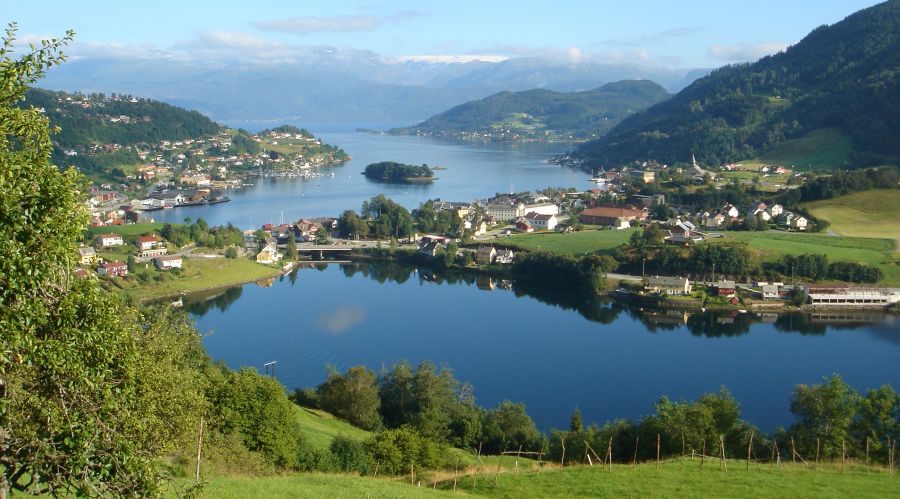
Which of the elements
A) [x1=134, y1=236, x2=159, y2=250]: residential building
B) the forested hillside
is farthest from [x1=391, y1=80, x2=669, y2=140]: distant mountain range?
[x1=134, y1=236, x2=159, y2=250]: residential building

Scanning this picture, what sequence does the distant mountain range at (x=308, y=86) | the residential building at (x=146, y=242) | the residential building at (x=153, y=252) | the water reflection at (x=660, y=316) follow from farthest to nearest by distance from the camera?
the distant mountain range at (x=308, y=86), the residential building at (x=146, y=242), the residential building at (x=153, y=252), the water reflection at (x=660, y=316)

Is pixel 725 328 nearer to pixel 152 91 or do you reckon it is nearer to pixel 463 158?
pixel 463 158

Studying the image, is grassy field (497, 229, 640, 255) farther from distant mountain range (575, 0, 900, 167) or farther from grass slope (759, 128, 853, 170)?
distant mountain range (575, 0, 900, 167)

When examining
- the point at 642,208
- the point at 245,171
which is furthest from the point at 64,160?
→ the point at 642,208

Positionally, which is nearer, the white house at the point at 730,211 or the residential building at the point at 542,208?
the white house at the point at 730,211

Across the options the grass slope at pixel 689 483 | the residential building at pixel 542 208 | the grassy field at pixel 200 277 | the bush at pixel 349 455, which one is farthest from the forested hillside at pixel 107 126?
the grass slope at pixel 689 483

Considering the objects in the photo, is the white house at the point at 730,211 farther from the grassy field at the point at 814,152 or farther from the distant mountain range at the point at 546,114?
the distant mountain range at the point at 546,114
